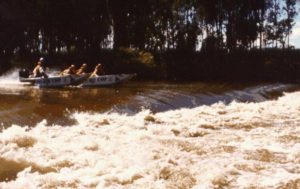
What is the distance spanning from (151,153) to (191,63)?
32.1 m

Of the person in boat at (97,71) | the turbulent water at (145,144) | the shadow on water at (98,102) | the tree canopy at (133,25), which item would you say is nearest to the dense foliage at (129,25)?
the tree canopy at (133,25)

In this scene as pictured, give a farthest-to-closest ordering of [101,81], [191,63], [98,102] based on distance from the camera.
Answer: [191,63], [101,81], [98,102]

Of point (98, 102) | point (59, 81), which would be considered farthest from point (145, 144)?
point (59, 81)

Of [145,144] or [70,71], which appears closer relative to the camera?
[145,144]

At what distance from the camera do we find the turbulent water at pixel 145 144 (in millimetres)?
9812

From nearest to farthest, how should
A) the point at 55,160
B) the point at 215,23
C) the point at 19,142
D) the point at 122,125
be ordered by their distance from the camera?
the point at 55,160, the point at 19,142, the point at 122,125, the point at 215,23

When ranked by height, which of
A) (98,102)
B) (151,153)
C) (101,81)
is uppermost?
(101,81)

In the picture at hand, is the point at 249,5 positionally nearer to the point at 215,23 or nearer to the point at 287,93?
the point at 215,23

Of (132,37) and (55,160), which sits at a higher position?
(132,37)

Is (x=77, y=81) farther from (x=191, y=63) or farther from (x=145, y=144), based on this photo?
(x=145, y=144)

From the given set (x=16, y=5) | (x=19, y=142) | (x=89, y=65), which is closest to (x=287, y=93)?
(x=89, y=65)

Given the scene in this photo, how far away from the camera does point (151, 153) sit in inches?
459

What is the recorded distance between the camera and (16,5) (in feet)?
146

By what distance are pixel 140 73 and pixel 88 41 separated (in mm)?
8915
